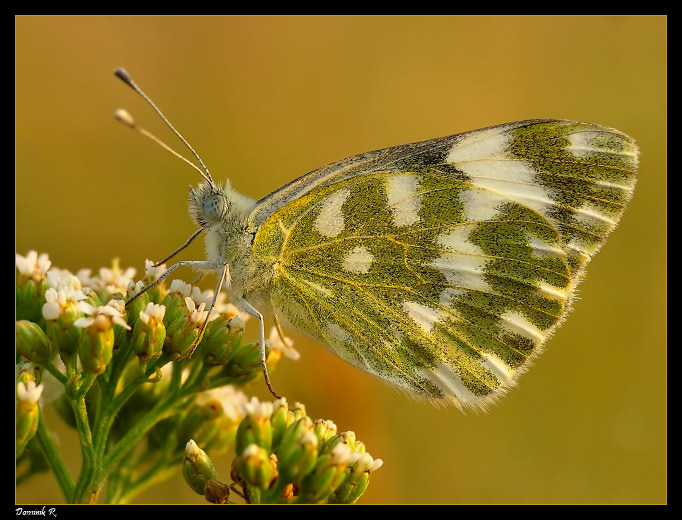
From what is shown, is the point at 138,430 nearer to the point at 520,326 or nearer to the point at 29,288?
the point at 29,288

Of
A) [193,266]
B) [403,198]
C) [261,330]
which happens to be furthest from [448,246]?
[193,266]

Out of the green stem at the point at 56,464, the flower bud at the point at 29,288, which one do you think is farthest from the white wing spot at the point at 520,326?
the flower bud at the point at 29,288

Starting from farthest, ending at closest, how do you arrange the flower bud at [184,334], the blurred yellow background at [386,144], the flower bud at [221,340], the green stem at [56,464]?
1. the blurred yellow background at [386,144]
2. the flower bud at [221,340]
3. the flower bud at [184,334]
4. the green stem at [56,464]

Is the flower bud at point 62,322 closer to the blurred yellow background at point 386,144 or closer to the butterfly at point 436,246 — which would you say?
the butterfly at point 436,246

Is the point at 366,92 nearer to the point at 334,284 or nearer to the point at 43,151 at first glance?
the point at 43,151

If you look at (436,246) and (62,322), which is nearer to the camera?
(62,322)
